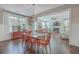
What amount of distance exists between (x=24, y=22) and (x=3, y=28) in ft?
2.00

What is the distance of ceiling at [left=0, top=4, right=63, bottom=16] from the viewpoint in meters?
3.13

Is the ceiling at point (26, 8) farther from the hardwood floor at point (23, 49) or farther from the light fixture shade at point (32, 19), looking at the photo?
the hardwood floor at point (23, 49)

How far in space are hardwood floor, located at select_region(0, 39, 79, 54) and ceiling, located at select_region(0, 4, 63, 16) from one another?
0.82 metres

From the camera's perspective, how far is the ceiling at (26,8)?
3.13 m

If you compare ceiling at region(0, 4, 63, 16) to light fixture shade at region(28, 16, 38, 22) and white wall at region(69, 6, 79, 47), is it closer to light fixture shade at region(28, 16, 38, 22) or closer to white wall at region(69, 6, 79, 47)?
light fixture shade at region(28, 16, 38, 22)

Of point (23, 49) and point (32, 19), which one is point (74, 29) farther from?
point (23, 49)

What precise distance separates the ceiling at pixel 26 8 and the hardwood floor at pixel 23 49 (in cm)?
82

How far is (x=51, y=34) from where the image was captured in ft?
10.5

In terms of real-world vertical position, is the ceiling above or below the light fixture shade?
above

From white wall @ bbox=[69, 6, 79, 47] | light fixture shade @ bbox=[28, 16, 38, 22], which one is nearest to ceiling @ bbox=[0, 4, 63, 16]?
light fixture shade @ bbox=[28, 16, 38, 22]

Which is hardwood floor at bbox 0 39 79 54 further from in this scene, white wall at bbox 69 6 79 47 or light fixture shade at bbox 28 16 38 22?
light fixture shade at bbox 28 16 38 22

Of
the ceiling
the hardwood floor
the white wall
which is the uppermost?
the ceiling

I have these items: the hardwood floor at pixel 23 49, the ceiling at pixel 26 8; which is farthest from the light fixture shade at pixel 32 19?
the hardwood floor at pixel 23 49
